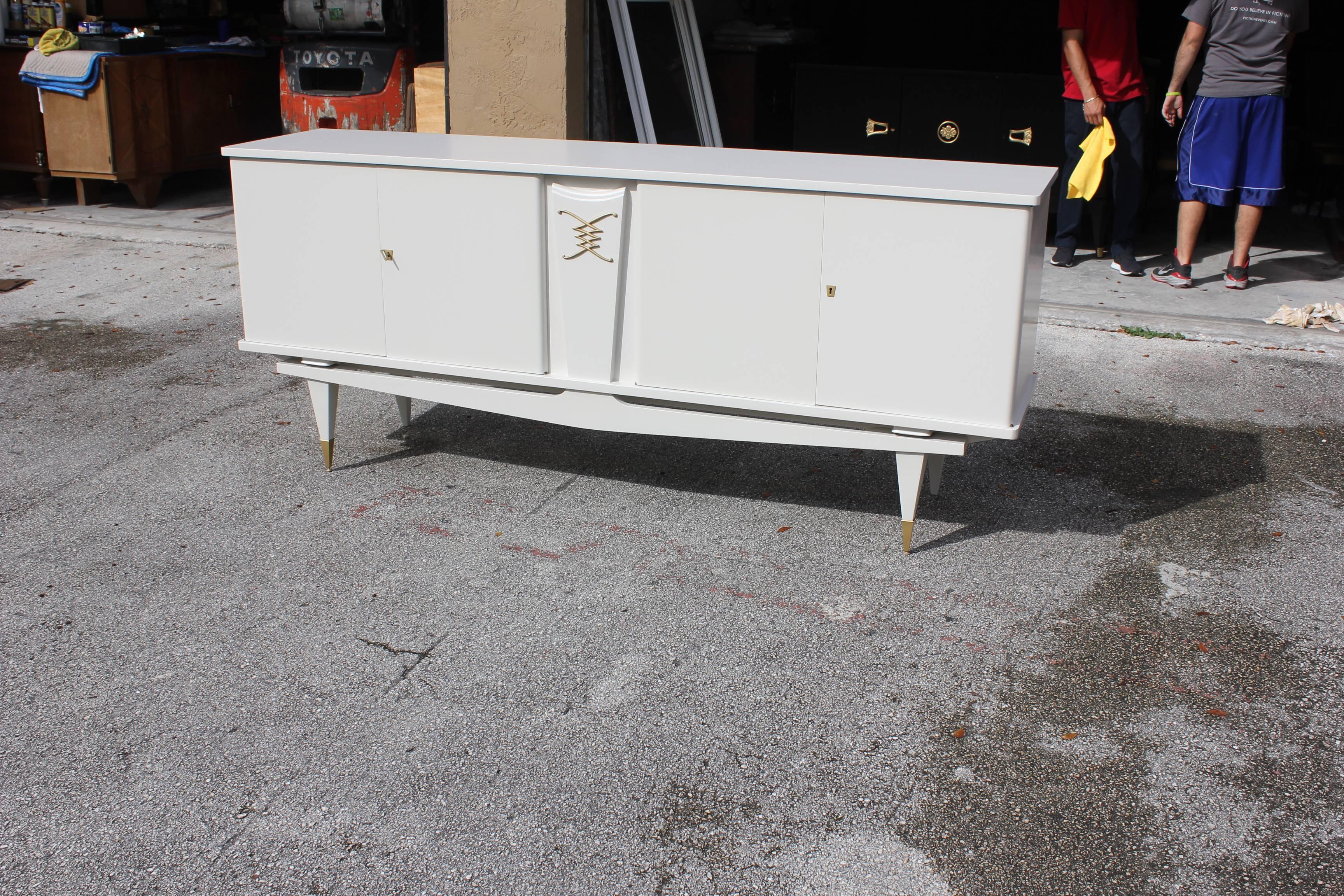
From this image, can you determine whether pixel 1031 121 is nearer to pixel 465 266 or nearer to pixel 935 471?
pixel 935 471

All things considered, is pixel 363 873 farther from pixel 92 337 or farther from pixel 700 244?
pixel 92 337

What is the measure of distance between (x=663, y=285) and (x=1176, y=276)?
4452 millimetres

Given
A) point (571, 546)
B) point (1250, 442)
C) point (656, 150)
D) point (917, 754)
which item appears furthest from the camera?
point (1250, 442)

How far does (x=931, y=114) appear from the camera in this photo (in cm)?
827

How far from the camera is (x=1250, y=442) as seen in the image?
4.75 m

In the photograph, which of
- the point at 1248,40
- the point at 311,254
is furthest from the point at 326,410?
the point at 1248,40

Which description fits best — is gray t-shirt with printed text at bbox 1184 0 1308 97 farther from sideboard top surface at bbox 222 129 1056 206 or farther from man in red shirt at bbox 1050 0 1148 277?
sideboard top surface at bbox 222 129 1056 206

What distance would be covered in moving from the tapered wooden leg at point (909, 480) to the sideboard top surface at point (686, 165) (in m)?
0.81

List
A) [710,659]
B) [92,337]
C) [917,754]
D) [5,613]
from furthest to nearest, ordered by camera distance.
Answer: [92,337], [5,613], [710,659], [917,754]

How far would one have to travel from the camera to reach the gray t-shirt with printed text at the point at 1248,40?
20.4 feet

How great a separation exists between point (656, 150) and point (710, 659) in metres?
1.98

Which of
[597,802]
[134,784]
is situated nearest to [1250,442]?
[597,802]

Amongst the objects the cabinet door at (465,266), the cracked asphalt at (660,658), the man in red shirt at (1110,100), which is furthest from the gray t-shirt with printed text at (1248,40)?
the cabinet door at (465,266)

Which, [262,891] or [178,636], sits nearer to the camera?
[262,891]
